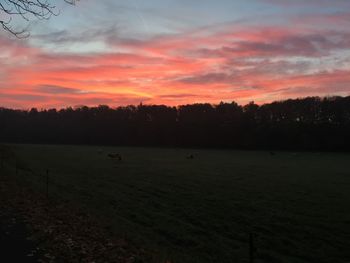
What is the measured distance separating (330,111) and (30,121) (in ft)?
431

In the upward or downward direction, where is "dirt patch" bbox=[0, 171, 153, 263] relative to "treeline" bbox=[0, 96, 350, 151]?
downward

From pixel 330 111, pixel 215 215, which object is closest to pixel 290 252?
pixel 215 215

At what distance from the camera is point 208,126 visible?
156 meters

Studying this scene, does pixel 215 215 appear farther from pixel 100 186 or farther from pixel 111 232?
pixel 100 186

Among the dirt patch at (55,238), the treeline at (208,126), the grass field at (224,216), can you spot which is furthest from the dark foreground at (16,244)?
the treeline at (208,126)

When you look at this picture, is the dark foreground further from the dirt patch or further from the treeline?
the treeline

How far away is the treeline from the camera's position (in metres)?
131

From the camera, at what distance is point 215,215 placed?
22547 mm

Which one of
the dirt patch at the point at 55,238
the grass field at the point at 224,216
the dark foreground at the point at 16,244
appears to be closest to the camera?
the dark foreground at the point at 16,244

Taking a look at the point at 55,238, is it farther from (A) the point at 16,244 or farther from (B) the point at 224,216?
(B) the point at 224,216

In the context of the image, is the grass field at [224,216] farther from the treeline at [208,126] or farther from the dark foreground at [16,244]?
A: the treeline at [208,126]

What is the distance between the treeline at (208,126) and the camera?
131m

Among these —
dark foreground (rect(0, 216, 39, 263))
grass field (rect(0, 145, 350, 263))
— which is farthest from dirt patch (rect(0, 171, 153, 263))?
grass field (rect(0, 145, 350, 263))

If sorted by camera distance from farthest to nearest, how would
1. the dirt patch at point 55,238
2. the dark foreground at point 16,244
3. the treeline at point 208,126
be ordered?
the treeline at point 208,126
the dirt patch at point 55,238
the dark foreground at point 16,244
